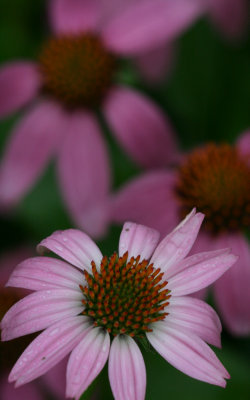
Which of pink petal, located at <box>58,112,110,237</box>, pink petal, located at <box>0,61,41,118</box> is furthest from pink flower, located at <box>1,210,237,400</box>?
pink petal, located at <box>0,61,41,118</box>

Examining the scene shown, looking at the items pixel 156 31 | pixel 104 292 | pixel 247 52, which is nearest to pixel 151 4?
pixel 156 31

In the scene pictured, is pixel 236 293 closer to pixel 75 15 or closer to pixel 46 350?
pixel 46 350

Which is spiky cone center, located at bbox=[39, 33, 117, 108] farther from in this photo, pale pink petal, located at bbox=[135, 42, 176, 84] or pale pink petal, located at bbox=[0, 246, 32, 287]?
pale pink petal, located at bbox=[0, 246, 32, 287]

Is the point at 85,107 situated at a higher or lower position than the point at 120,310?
higher

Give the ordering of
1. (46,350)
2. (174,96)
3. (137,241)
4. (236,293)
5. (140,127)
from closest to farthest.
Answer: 1. (46,350)
2. (137,241)
3. (236,293)
4. (140,127)
5. (174,96)

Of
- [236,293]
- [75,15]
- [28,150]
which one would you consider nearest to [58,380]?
[236,293]

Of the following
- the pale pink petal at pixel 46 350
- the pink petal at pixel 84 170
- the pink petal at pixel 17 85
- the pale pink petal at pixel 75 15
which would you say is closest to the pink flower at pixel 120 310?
the pale pink petal at pixel 46 350

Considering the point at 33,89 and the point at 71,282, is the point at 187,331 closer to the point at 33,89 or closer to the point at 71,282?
the point at 71,282
